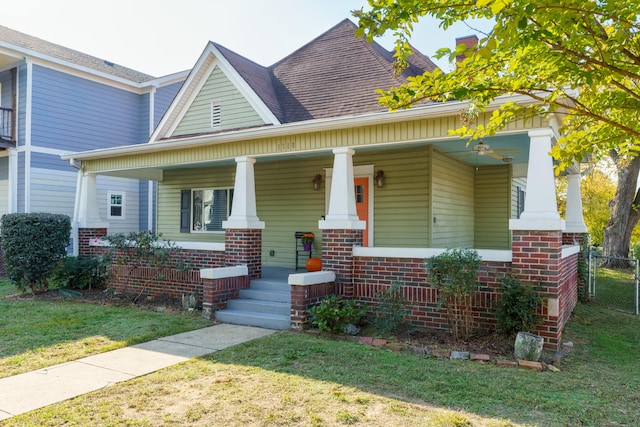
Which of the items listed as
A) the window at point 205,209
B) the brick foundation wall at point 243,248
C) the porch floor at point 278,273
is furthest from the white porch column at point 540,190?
the window at point 205,209

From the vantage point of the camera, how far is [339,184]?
23.8 ft

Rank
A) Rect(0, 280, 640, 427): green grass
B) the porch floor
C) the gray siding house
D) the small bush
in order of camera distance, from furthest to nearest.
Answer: the gray siding house → the small bush → the porch floor → Rect(0, 280, 640, 427): green grass

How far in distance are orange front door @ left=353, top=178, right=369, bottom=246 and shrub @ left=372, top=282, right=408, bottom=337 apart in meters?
2.79

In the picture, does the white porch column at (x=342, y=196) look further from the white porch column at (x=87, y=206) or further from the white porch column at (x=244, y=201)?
the white porch column at (x=87, y=206)

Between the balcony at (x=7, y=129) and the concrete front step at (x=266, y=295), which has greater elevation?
the balcony at (x=7, y=129)

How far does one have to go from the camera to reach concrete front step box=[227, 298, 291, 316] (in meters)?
7.28

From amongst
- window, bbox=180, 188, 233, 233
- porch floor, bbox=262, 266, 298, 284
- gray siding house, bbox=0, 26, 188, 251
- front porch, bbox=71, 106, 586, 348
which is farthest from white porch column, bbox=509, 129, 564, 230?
gray siding house, bbox=0, 26, 188, 251

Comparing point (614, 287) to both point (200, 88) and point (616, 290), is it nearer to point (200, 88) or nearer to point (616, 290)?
point (616, 290)

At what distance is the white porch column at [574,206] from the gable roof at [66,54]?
1421 centimetres

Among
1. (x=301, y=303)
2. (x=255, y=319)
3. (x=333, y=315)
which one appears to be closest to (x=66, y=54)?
(x=255, y=319)

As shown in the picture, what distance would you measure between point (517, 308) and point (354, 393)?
103 inches

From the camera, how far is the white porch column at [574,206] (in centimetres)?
994

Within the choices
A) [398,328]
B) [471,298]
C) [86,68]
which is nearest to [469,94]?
[471,298]

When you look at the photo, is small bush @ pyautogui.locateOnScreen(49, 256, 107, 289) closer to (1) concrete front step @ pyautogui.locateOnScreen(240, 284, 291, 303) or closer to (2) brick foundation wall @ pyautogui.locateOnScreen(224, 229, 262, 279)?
(2) brick foundation wall @ pyautogui.locateOnScreen(224, 229, 262, 279)
